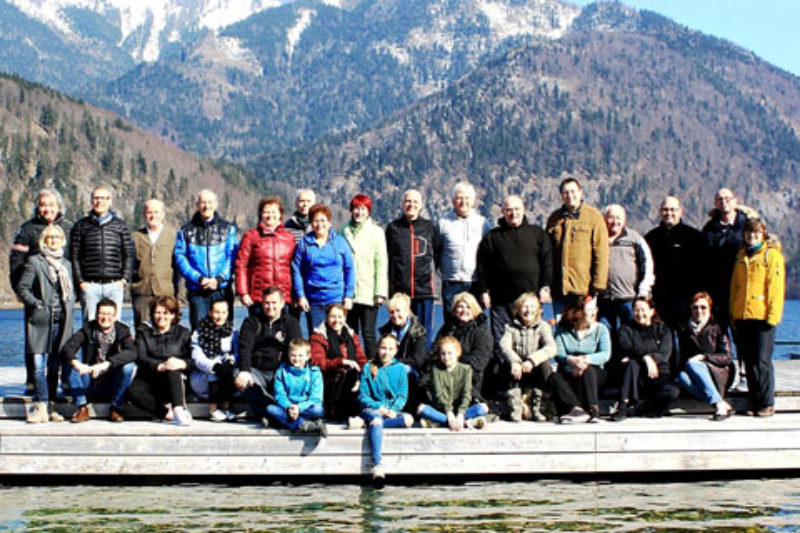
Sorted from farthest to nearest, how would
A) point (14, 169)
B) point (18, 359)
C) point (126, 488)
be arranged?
point (14, 169) → point (18, 359) → point (126, 488)

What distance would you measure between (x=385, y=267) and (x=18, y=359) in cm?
4210

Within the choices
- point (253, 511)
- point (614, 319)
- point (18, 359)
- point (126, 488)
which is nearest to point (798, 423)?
point (614, 319)

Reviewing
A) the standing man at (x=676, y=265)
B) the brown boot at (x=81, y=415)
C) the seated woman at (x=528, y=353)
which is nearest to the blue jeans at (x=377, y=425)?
the seated woman at (x=528, y=353)

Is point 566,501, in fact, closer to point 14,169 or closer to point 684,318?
point 684,318

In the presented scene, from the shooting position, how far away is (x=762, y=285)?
1059 centimetres

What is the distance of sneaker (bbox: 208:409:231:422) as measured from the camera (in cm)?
1070

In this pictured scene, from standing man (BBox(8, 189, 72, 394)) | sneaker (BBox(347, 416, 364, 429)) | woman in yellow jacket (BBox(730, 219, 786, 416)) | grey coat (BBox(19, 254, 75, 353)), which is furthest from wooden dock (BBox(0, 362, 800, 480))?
standing man (BBox(8, 189, 72, 394))

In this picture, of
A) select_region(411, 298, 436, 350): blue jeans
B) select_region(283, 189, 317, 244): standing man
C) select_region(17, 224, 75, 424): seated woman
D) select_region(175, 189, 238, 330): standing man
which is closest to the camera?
select_region(17, 224, 75, 424): seated woman

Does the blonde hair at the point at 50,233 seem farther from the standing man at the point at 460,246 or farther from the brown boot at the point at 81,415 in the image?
the standing man at the point at 460,246

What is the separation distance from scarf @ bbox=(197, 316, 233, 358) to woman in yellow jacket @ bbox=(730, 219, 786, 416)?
19.0ft

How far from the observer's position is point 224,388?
10805mm

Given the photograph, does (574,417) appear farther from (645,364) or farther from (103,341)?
(103,341)

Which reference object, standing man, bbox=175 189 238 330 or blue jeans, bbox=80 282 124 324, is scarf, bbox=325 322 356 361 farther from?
blue jeans, bbox=80 282 124 324

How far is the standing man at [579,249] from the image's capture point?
1134 centimetres
